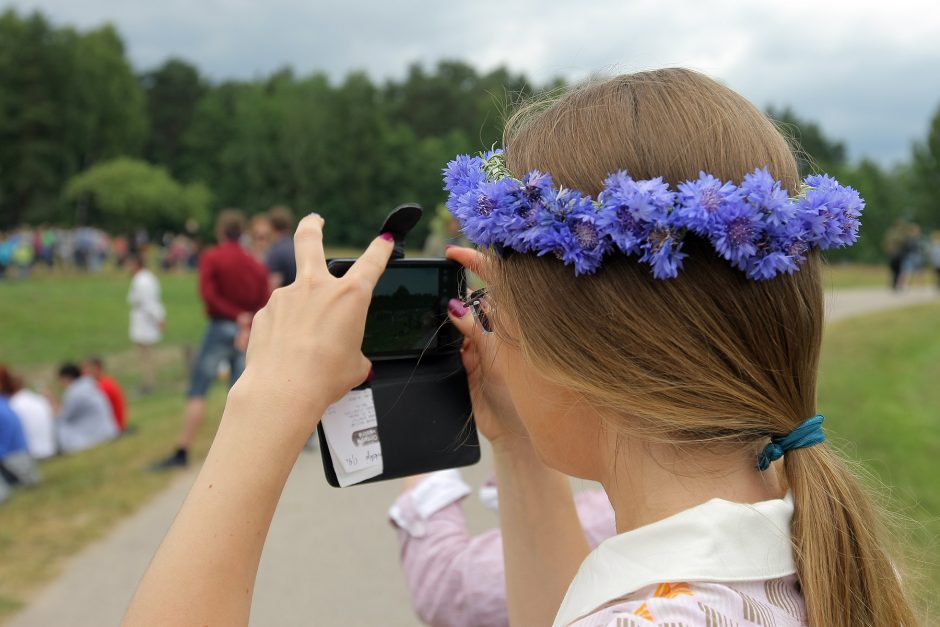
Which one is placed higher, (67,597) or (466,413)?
(466,413)

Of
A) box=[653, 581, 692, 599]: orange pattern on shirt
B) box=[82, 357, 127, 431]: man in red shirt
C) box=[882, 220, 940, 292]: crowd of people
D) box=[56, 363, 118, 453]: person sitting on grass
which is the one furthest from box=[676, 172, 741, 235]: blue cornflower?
box=[882, 220, 940, 292]: crowd of people

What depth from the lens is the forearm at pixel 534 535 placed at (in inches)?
68.4

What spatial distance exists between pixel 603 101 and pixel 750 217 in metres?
0.32

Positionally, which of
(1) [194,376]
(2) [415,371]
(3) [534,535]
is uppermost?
(2) [415,371]

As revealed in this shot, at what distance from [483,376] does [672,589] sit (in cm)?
74

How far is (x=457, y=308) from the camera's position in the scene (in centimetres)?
168

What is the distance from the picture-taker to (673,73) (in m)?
1.37

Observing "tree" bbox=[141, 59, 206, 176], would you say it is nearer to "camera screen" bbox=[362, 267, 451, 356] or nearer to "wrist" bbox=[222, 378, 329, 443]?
"camera screen" bbox=[362, 267, 451, 356]

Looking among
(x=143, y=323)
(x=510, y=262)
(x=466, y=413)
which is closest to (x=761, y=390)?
(x=510, y=262)

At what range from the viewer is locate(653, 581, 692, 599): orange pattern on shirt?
110 cm

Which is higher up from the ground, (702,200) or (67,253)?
(702,200)

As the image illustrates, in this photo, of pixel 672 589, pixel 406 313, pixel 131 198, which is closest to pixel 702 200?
pixel 672 589

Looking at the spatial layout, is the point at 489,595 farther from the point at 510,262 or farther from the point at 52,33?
the point at 52,33

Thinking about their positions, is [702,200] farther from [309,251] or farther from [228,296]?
[228,296]
